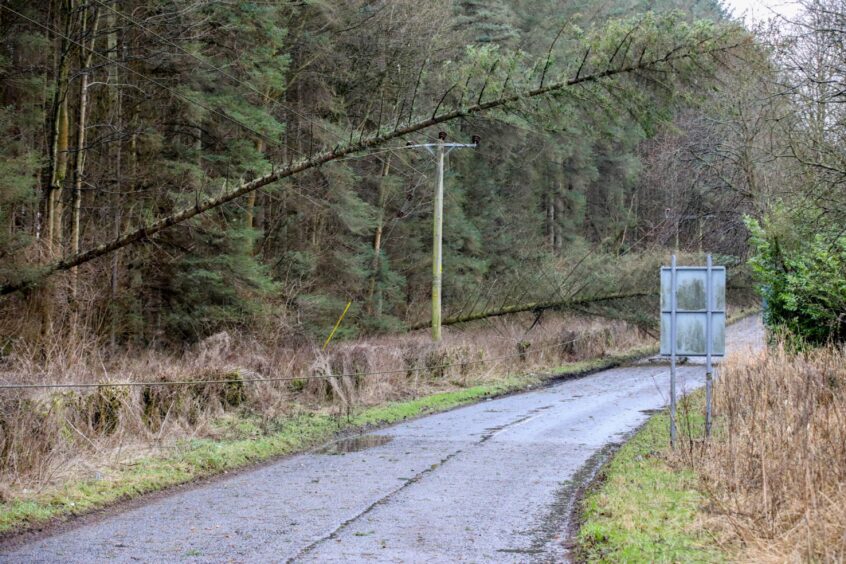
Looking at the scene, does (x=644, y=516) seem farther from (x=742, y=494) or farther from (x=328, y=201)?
(x=328, y=201)

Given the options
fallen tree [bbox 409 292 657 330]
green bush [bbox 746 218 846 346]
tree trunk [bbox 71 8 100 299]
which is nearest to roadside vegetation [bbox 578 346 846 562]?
green bush [bbox 746 218 846 346]

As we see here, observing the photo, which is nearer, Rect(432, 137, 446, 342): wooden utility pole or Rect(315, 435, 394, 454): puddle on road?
Rect(315, 435, 394, 454): puddle on road

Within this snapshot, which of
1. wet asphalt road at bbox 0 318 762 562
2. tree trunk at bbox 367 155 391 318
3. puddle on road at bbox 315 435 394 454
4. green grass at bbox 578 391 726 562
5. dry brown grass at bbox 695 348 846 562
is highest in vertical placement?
tree trunk at bbox 367 155 391 318

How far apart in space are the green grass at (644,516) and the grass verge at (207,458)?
196 inches

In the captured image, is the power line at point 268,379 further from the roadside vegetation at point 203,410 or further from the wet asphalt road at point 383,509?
the wet asphalt road at point 383,509

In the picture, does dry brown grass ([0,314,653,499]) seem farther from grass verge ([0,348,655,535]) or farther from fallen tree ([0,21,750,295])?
fallen tree ([0,21,750,295])

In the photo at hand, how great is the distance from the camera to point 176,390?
44.5 feet

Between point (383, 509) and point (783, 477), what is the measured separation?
4025mm

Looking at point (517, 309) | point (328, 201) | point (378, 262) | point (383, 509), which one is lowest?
point (383, 509)

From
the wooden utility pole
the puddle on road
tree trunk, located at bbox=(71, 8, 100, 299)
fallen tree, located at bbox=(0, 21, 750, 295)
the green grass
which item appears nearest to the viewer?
the green grass


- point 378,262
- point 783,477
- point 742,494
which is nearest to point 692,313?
point 742,494

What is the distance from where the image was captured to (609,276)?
2950cm

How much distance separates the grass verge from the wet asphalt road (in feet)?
1.42

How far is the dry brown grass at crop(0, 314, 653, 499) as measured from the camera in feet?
31.7
